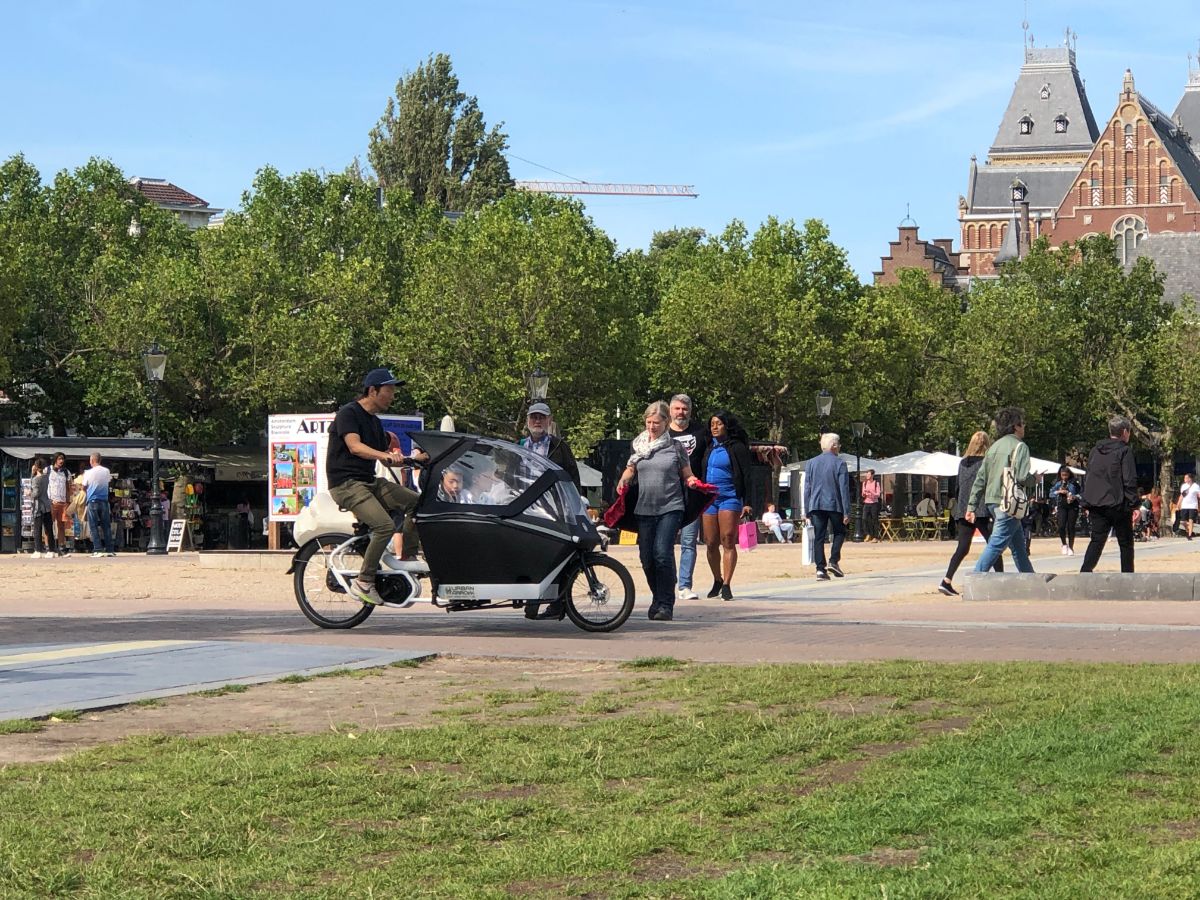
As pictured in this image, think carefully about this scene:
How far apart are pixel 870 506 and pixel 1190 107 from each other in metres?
94.2

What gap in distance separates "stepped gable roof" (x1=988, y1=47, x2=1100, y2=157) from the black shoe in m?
134

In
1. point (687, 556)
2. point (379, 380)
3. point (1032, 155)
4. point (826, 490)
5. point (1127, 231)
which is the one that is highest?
point (1032, 155)

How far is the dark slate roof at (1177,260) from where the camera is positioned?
91.0 m

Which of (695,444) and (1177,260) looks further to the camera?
(1177,260)

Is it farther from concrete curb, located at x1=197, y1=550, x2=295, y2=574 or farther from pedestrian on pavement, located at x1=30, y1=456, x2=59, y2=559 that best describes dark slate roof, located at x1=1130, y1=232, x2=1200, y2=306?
concrete curb, located at x1=197, y1=550, x2=295, y2=574

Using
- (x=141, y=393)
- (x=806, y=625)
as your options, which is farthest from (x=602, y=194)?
(x=806, y=625)

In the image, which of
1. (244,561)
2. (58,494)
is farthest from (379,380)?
(58,494)

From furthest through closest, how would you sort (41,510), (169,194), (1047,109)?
(1047,109) → (169,194) → (41,510)

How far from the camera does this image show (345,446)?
1216 cm

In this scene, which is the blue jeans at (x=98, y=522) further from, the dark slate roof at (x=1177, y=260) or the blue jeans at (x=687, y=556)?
the dark slate roof at (x=1177, y=260)

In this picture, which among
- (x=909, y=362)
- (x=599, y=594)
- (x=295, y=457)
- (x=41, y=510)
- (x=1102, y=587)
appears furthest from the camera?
(x=909, y=362)

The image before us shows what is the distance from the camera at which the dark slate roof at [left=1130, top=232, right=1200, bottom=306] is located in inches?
3583

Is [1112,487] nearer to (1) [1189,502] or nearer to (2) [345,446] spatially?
(2) [345,446]

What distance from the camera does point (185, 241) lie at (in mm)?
62938
